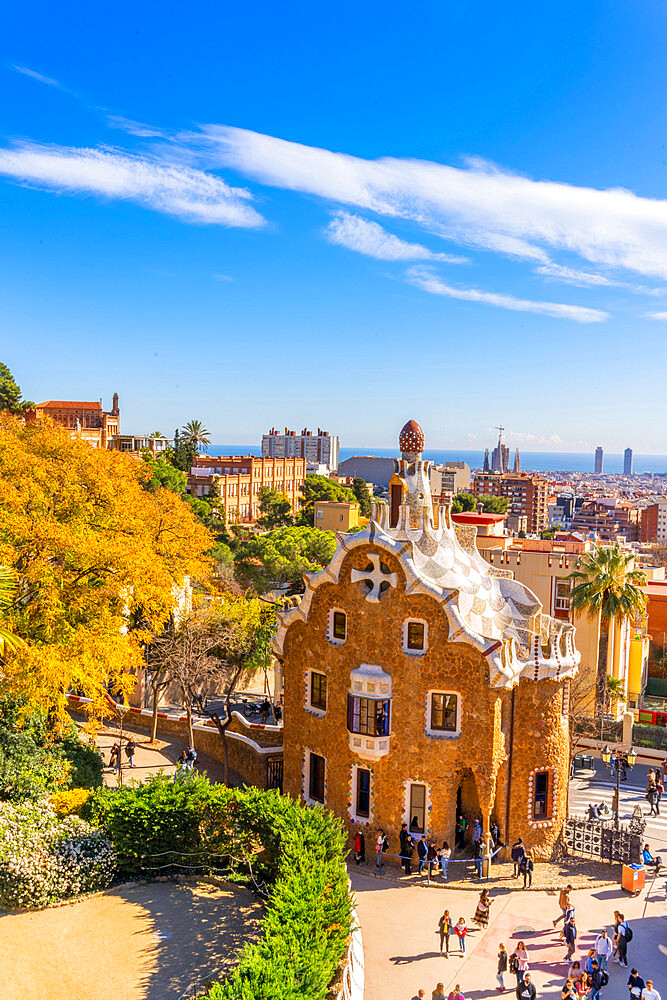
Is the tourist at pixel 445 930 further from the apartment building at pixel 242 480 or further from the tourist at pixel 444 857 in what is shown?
the apartment building at pixel 242 480

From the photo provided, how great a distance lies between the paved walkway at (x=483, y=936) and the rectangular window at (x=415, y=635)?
771 centimetres

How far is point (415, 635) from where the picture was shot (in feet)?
88.2

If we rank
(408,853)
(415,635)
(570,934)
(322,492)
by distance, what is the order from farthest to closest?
(322,492), (415,635), (408,853), (570,934)

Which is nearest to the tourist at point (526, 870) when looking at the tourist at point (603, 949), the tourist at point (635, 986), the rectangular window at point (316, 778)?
the tourist at point (603, 949)

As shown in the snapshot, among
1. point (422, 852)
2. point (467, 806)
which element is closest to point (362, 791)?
point (422, 852)

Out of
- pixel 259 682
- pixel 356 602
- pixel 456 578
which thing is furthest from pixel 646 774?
pixel 259 682

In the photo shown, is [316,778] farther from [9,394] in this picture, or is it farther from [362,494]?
[362,494]

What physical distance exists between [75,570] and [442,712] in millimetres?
14395

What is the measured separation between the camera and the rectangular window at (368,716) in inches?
1049

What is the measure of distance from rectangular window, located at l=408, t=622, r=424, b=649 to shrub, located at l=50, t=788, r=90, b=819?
11827 mm

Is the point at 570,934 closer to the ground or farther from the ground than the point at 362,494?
closer to the ground

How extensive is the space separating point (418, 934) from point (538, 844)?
773 cm

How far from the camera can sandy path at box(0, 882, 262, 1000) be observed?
1739cm

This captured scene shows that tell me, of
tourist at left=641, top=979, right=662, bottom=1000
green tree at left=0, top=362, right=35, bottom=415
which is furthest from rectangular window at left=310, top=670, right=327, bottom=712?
green tree at left=0, top=362, right=35, bottom=415
